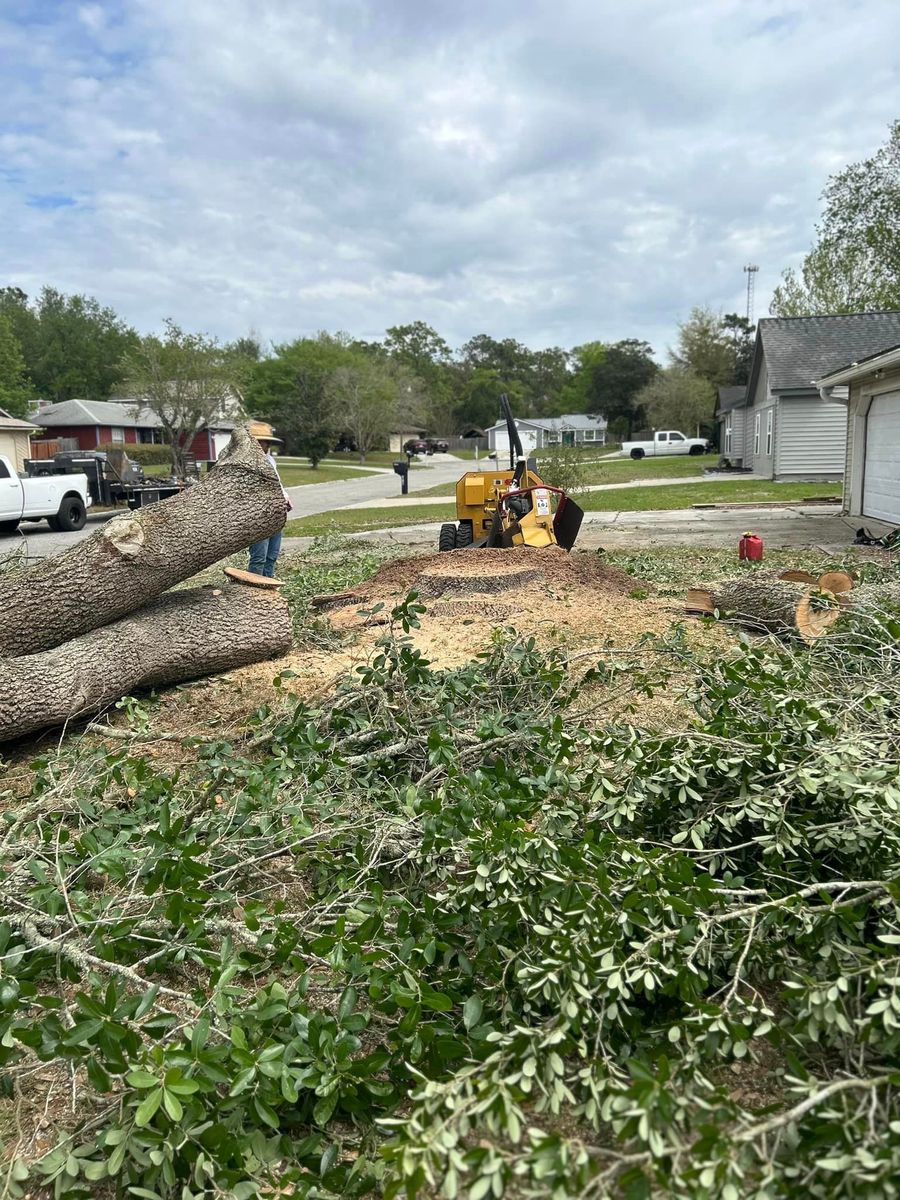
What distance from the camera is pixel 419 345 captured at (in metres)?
118

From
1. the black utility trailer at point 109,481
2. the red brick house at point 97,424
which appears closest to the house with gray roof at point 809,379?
the black utility trailer at point 109,481

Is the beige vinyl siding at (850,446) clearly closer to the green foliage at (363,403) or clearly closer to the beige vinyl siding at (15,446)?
the beige vinyl siding at (15,446)

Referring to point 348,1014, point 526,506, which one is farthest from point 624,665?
point 526,506

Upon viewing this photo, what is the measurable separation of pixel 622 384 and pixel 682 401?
18.9m

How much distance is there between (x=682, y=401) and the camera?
60.8 meters

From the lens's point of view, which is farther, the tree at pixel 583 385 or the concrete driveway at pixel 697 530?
the tree at pixel 583 385

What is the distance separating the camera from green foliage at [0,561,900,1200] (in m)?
1.74

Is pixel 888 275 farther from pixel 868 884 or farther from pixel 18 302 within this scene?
pixel 18 302

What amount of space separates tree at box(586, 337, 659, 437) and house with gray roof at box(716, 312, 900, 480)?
47.1 m

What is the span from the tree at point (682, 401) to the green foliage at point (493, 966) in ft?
198

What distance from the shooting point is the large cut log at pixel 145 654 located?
4641 mm

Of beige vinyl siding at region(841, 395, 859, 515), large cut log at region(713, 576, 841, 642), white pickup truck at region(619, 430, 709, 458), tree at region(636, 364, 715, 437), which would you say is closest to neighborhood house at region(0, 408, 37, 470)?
beige vinyl siding at region(841, 395, 859, 515)

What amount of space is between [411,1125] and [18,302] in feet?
340

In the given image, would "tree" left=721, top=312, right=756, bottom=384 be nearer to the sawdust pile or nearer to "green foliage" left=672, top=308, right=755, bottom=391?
"green foliage" left=672, top=308, right=755, bottom=391
